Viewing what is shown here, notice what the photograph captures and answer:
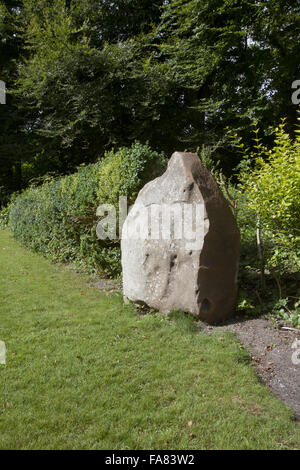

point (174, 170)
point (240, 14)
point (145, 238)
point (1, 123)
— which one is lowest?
point (145, 238)

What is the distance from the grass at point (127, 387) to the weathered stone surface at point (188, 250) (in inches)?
13.5

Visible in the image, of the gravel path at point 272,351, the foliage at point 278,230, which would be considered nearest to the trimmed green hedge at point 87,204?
the foliage at point 278,230

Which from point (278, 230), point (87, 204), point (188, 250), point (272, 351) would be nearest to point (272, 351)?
point (272, 351)

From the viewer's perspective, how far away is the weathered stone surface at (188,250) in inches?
158

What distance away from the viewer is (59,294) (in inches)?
218

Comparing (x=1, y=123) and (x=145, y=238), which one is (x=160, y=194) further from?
(x=1, y=123)

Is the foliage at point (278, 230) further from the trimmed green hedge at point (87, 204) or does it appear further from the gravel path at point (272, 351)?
the trimmed green hedge at point (87, 204)

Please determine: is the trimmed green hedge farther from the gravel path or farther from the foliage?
the gravel path

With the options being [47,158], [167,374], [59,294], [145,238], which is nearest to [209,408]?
[167,374]

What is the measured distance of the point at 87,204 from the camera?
6707mm

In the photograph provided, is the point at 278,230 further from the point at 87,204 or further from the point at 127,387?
the point at 87,204

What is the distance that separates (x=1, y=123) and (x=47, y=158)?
2.92 meters

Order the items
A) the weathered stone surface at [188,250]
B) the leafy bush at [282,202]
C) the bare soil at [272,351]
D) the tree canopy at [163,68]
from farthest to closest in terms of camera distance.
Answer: the tree canopy at [163,68], the leafy bush at [282,202], the weathered stone surface at [188,250], the bare soil at [272,351]
